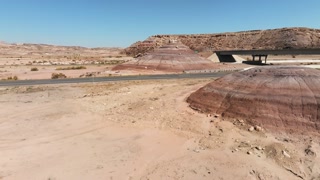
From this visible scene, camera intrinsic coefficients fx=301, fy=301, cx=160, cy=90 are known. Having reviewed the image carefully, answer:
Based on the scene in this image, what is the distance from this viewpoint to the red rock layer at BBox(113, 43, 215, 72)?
193 feet

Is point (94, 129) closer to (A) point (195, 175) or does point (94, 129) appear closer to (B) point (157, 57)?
(A) point (195, 175)

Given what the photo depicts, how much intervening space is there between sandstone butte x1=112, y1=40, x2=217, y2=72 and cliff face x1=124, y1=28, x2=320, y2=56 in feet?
225

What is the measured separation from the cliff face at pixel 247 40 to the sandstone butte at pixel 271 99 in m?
113

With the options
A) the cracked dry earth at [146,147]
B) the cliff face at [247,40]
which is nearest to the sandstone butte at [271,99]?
the cracked dry earth at [146,147]

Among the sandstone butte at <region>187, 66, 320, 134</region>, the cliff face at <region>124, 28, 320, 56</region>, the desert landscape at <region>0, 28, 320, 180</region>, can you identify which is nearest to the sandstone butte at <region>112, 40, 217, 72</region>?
the desert landscape at <region>0, 28, 320, 180</region>

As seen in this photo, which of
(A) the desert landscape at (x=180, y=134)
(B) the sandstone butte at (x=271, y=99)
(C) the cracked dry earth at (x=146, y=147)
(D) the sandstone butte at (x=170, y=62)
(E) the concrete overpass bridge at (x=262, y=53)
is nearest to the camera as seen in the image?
(C) the cracked dry earth at (x=146, y=147)

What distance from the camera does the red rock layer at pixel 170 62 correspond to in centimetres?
5875

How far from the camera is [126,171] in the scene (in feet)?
39.1

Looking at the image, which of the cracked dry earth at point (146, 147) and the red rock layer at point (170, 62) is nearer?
the cracked dry earth at point (146, 147)

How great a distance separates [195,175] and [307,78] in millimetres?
10186

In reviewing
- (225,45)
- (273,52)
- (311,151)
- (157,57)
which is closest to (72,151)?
(311,151)

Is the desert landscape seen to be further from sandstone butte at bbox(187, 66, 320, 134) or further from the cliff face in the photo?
the cliff face

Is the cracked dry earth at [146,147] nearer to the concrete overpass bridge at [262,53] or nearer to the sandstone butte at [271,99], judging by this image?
the sandstone butte at [271,99]

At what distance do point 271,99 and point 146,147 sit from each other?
25.0 feet
